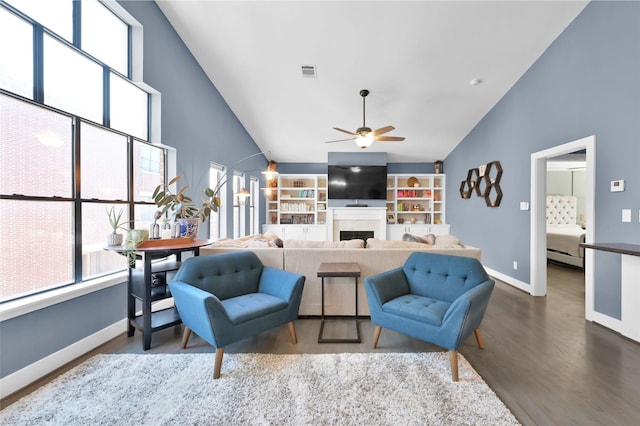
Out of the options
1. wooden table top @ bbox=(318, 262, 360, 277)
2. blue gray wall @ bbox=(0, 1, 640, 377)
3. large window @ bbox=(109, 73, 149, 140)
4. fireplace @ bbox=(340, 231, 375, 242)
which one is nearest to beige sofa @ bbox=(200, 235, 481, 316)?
wooden table top @ bbox=(318, 262, 360, 277)

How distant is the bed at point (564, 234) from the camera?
16.3ft

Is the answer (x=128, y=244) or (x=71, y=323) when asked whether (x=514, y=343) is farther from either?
(x=71, y=323)

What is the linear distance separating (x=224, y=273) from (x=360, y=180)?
16.7 ft

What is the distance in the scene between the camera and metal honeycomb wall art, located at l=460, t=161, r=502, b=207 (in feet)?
15.2

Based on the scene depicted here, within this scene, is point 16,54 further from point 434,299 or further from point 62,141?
point 434,299

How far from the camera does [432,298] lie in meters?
2.36

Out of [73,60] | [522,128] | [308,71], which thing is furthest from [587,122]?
[73,60]

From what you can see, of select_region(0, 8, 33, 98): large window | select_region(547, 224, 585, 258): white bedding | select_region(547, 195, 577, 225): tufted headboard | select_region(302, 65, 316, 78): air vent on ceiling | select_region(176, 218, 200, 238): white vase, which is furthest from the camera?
select_region(547, 195, 577, 225): tufted headboard

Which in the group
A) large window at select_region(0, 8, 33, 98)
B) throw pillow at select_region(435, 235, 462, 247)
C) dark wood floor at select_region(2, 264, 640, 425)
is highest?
large window at select_region(0, 8, 33, 98)

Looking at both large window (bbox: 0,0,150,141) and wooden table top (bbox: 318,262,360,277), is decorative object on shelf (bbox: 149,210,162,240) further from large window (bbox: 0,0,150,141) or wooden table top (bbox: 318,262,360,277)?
wooden table top (bbox: 318,262,360,277)

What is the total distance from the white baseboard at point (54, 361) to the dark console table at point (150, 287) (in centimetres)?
16

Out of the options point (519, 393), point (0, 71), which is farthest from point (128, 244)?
point (519, 393)

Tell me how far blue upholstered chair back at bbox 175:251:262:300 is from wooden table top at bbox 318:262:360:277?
69 cm

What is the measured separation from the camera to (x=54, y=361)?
6.37ft
